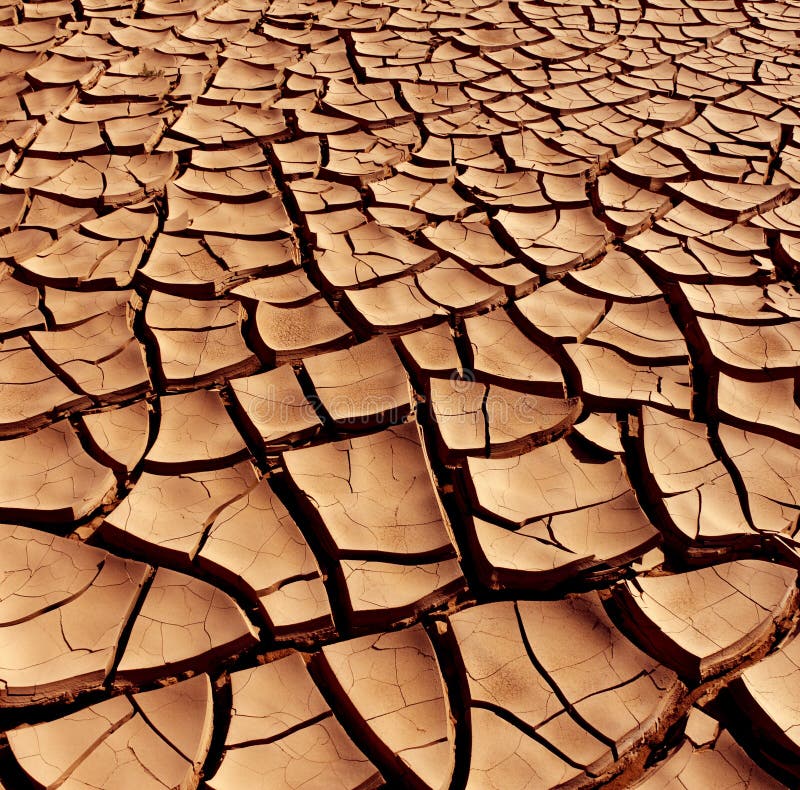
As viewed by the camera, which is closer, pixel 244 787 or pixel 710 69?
pixel 244 787

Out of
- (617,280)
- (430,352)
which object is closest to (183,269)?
(430,352)

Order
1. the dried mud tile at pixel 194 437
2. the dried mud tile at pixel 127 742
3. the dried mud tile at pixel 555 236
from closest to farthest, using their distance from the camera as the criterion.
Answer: the dried mud tile at pixel 127 742
the dried mud tile at pixel 194 437
the dried mud tile at pixel 555 236

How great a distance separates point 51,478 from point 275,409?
0.47 meters

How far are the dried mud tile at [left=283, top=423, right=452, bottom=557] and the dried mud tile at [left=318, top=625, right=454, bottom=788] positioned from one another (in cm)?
19

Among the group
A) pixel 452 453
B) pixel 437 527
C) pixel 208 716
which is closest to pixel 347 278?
pixel 452 453

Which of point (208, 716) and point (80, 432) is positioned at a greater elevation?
point (80, 432)

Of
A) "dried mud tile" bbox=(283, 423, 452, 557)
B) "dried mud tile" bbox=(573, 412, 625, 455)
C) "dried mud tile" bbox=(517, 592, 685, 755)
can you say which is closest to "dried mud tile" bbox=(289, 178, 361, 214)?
"dried mud tile" bbox=(283, 423, 452, 557)

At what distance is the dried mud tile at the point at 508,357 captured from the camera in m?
1.79

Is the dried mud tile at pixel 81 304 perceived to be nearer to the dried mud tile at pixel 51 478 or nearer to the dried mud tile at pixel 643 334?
the dried mud tile at pixel 51 478

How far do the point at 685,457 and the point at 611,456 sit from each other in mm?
158

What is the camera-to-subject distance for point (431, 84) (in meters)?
3.06

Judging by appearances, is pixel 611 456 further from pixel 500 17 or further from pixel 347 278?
pixel 500 17

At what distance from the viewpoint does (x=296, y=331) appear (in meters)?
1.92

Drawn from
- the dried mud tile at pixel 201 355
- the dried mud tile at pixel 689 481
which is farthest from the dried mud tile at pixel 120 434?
the dried mud tile at pixel 689 481
